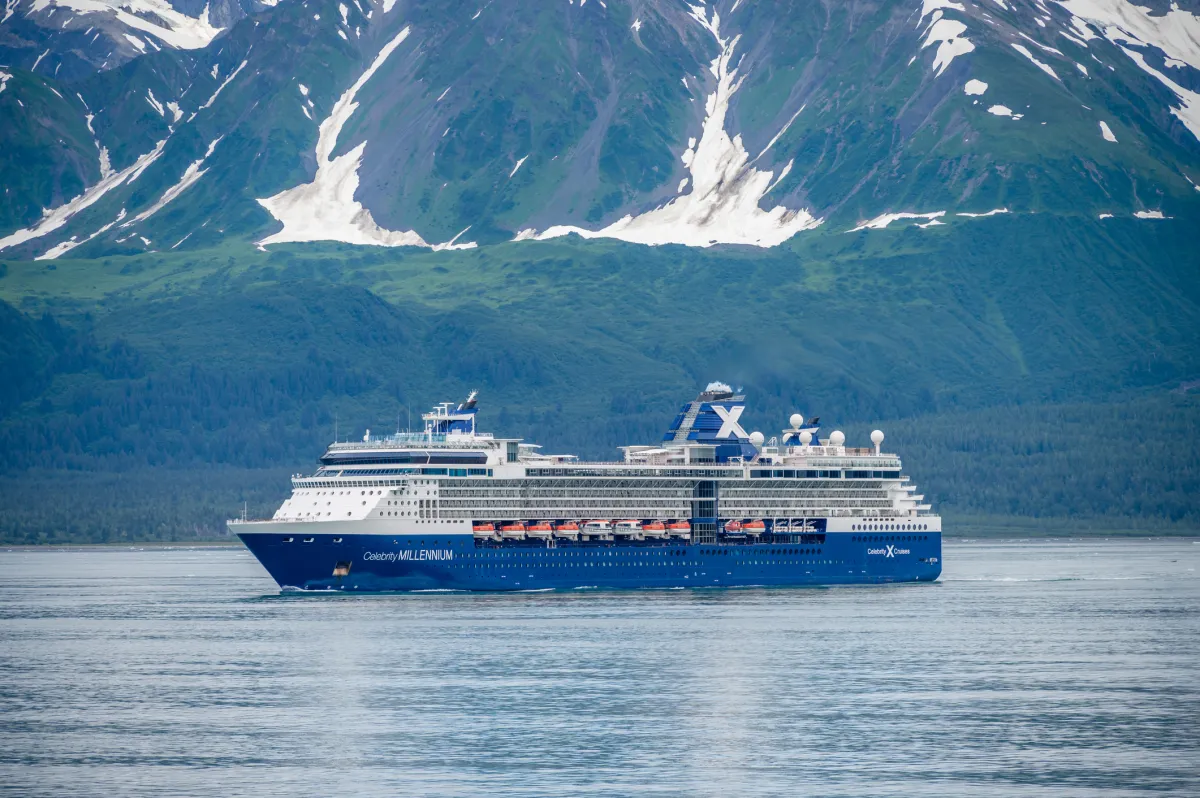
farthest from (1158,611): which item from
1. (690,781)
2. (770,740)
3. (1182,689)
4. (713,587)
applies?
(690,781)

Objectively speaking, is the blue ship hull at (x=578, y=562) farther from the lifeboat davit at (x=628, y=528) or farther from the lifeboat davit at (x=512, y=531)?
the lifeboat davit at (x=628, y=528)

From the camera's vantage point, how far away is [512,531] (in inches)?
4813

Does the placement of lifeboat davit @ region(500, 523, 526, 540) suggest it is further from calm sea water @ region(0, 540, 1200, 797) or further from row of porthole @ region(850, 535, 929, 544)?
row of porthole @ region(850, 535, 929, 544)

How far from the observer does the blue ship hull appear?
11750 cm

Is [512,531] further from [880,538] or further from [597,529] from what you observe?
[880,538]

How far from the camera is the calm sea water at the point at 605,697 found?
6197 cm

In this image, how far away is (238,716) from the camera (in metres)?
73.6

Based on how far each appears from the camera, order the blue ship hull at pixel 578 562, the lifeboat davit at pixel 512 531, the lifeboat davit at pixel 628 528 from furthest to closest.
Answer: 1. the lifeboat davit at pixel 628 528
2. the lifeboat davit at pixel 512 531
3. the blue ship hull at pixel 578 562

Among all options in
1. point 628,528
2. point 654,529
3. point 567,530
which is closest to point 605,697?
point 567,530

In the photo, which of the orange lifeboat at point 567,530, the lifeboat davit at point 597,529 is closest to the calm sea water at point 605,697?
the orange lifeboat at point 567,530

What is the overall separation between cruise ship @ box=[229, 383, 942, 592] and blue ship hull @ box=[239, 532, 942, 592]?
3.3 inches

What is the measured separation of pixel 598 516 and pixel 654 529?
3.45 meters

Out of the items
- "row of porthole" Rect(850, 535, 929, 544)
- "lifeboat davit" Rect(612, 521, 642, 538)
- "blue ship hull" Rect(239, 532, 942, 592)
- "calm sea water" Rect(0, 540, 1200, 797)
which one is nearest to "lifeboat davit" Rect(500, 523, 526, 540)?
"blue ship hull" Rect(239, 532, 942, 592)

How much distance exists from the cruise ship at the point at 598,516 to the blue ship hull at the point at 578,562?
0.08 meters
